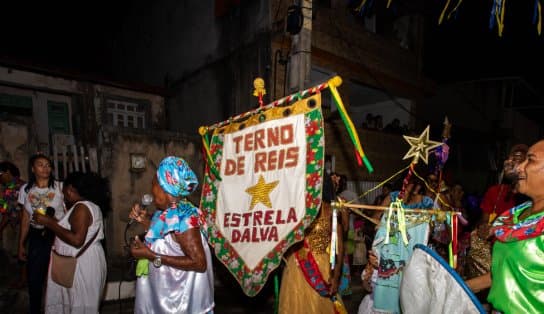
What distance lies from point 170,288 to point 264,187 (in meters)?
1.10

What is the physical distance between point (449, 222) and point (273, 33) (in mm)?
7090

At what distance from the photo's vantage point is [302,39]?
15.6 ft

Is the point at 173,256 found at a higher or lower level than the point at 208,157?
lower

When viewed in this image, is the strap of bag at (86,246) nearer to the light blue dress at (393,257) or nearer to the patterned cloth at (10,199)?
the light blue dress at (393,257)

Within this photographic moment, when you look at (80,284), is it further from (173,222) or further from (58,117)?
(58,117)

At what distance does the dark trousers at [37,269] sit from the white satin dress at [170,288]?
2.35 metres

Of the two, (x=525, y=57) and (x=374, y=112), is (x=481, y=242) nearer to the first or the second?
(x=525, y=57)

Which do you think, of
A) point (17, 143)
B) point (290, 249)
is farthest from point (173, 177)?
point (17, 143)

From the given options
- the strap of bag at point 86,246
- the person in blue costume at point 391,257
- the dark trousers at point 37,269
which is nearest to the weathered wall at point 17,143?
the dark trousers at point 37,269

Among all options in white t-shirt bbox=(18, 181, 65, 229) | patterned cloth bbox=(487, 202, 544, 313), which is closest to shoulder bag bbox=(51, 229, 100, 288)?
white t-shirt bbox=(18, 181, 65, 229)

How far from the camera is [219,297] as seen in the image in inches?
239

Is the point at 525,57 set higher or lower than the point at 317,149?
higher

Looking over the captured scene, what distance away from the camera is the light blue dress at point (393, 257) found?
3129mm

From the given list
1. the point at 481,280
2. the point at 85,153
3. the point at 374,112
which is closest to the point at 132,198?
the point at 85,153
